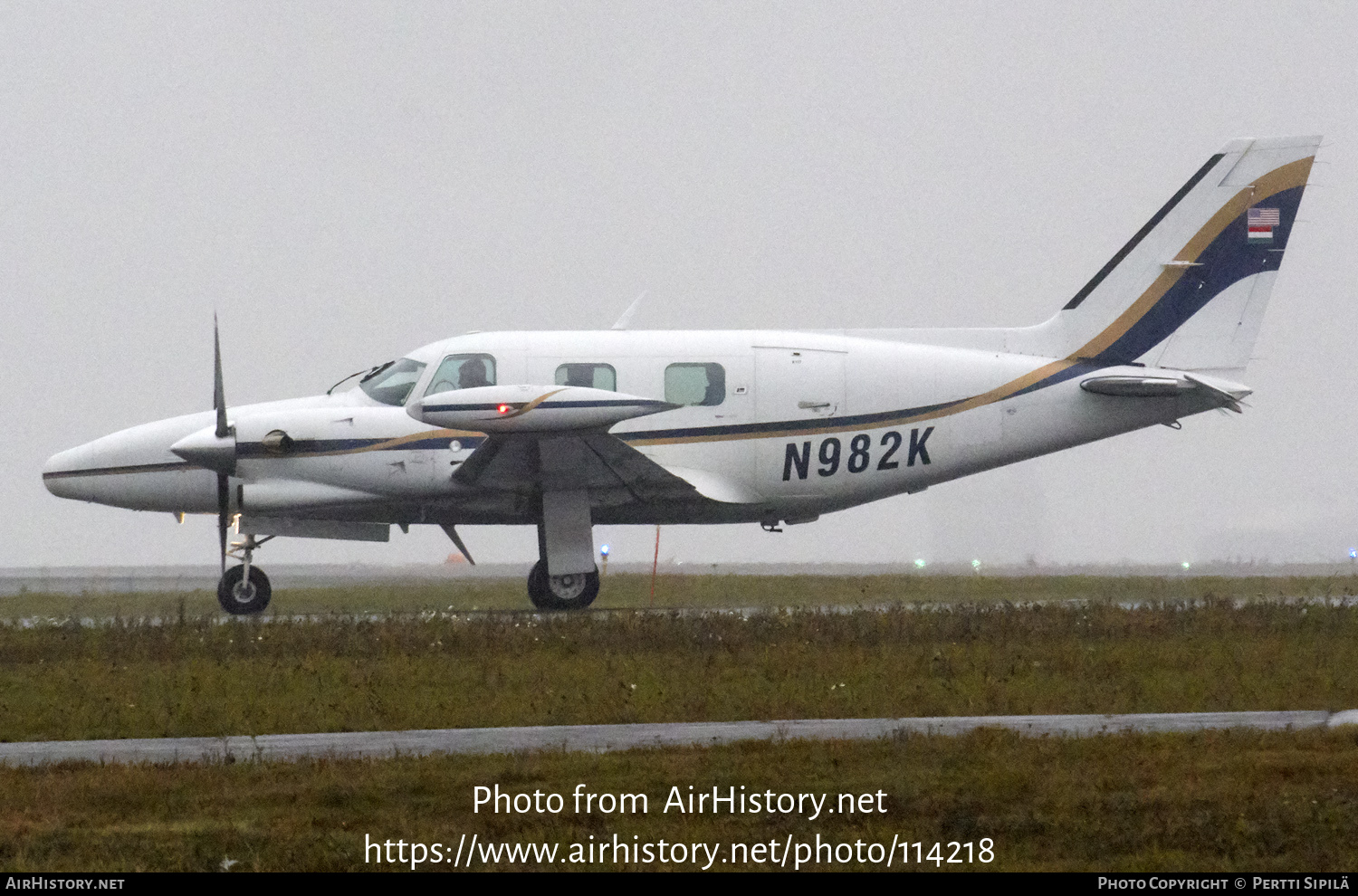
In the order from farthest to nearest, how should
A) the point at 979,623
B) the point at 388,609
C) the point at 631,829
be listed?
the point at 388,609
the point at 979,623
the point at 631,829

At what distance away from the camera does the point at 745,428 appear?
23.6m

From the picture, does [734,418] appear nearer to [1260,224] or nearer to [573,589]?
[573,589]

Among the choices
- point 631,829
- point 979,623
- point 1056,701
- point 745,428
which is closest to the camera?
point 631,829

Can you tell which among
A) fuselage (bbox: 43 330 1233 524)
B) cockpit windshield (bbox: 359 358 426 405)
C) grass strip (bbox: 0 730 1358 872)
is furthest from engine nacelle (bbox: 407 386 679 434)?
grass strip (bbox: 0 730 1358 872)

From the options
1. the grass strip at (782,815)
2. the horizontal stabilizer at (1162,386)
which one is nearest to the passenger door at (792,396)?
the horizontal stabilizer at (1162,386)

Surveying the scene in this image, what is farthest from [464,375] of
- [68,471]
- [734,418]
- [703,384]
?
→ [68,471]

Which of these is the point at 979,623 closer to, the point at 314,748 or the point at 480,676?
the point at 480,676

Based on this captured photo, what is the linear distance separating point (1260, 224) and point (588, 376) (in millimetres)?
10648

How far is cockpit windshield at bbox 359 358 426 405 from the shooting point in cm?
2342

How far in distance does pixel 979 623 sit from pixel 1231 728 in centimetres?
797

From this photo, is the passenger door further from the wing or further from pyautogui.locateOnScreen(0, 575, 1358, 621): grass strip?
pyautogui.locateOnScreen(0, 575, 1358, 621): grass strip

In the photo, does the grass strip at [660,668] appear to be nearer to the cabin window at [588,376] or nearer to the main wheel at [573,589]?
the main wheel at [573,589]

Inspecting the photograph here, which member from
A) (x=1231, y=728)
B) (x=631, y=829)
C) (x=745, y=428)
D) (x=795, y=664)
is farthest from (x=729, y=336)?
(x=631, y=829)

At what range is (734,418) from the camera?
23578 millimetres
